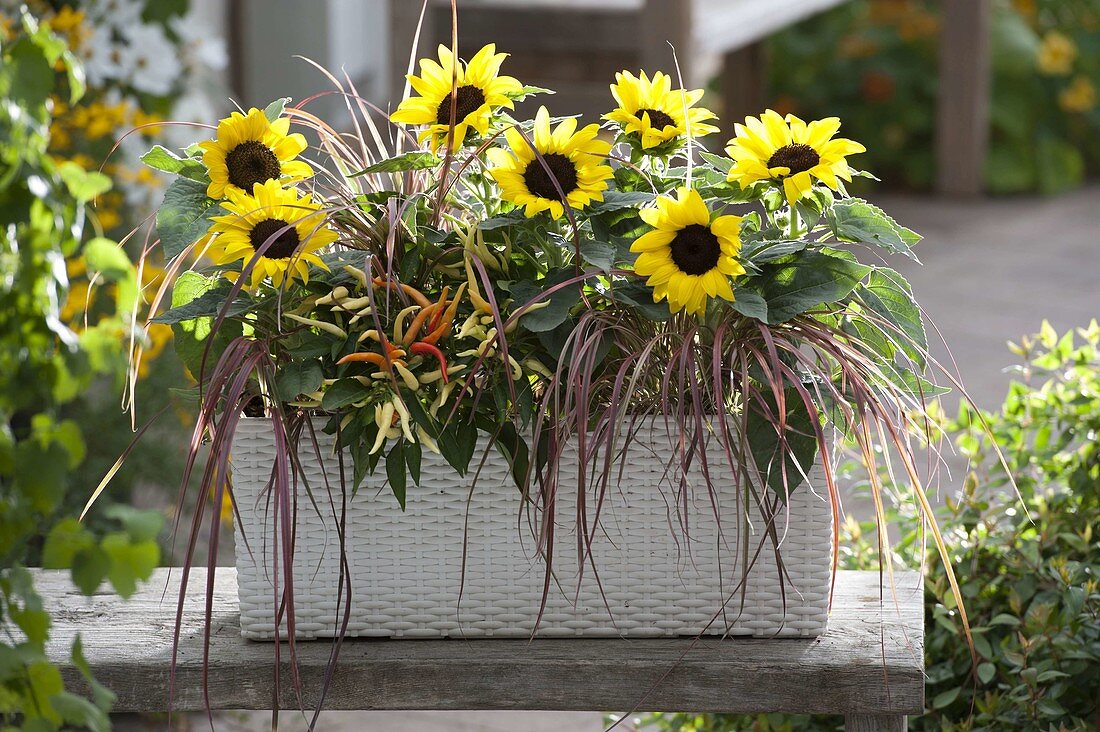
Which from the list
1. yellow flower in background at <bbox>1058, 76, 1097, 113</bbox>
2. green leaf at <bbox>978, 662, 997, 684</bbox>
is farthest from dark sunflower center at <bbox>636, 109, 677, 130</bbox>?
yellow flower in background at <bbox>1058, 76, 1097, 113</bbox>

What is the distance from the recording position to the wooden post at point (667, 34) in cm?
300

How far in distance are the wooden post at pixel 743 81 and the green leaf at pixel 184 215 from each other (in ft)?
12.8

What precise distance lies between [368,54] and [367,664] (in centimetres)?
392

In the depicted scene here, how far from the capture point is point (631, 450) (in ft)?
3.19

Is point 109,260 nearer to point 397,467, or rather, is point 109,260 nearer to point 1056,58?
point 397,467

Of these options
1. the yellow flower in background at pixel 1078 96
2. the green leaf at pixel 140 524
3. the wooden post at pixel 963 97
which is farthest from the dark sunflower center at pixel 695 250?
the yellow flower in background at pixel 1078 96

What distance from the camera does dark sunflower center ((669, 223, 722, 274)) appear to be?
902 mm

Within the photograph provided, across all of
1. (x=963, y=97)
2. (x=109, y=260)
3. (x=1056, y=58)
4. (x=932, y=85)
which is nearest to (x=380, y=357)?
(x=109, y=260)

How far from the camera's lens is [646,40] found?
3.05 m

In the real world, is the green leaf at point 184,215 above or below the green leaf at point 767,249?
above

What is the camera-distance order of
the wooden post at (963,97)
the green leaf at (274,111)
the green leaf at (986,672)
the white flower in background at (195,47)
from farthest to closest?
the wooden post at (963,97), the white flower in background at (195,47), the green leaf at (986,672), the green leaf at (274,111)

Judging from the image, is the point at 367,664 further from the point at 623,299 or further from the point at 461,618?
the point at 623,299

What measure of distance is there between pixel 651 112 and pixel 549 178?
114mm

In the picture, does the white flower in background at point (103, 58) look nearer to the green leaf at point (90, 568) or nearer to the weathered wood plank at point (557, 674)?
the weathered wood plank at point (557, 674)
